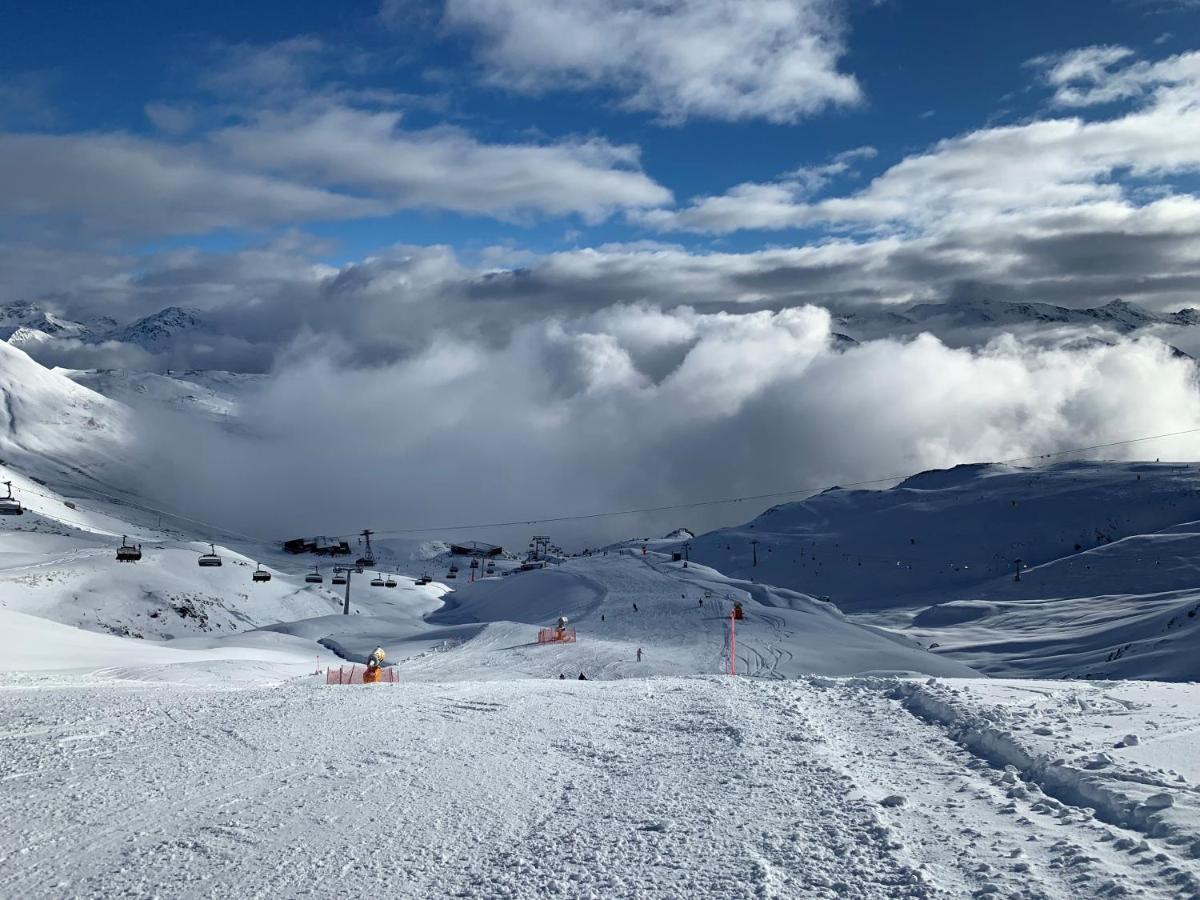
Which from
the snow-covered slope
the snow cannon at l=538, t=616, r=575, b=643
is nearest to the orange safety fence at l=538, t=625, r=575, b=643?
the snow cannon at l=538, t=616, r=575, b=643

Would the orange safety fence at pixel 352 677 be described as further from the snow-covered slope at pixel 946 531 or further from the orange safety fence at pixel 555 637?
the snow-covered slope at pixel 946 531


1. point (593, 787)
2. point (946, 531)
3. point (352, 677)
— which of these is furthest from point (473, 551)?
point (593, 787)

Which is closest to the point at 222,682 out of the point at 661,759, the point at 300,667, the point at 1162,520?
the point at 300,667

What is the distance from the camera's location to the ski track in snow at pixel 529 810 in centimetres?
905

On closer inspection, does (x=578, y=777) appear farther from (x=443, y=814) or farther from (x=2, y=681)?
(x=2, y=681)

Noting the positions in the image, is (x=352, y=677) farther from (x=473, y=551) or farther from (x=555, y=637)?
(x=473, y=551)

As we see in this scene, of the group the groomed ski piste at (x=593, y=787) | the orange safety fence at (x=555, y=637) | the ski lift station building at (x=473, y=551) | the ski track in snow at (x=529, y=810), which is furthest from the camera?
the ski lift station building at (x=473, y=551)

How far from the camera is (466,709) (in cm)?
1975

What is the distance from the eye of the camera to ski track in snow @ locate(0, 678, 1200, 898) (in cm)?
905

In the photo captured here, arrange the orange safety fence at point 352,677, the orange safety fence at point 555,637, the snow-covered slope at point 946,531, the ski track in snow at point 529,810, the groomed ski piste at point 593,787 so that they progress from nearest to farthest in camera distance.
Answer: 1. the ski track in snow at point 529,810
2. the groomed ski piste at point 593,787
3. the orange safety fence at point 352,677
4. the orange safety fence at point 555,637
5. the snow-covered slope at point 946,531

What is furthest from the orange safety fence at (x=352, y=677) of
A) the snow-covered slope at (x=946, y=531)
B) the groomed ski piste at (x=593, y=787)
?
the snow-covered slope at (x=946, y=531)

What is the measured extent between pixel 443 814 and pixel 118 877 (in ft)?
11.8

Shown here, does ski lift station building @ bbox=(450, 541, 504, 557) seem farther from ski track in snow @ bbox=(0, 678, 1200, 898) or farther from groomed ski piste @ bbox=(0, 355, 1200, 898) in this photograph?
ski track in snow @ bbox=(0, 678, 1200, 898)

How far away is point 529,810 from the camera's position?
38.5 feet
